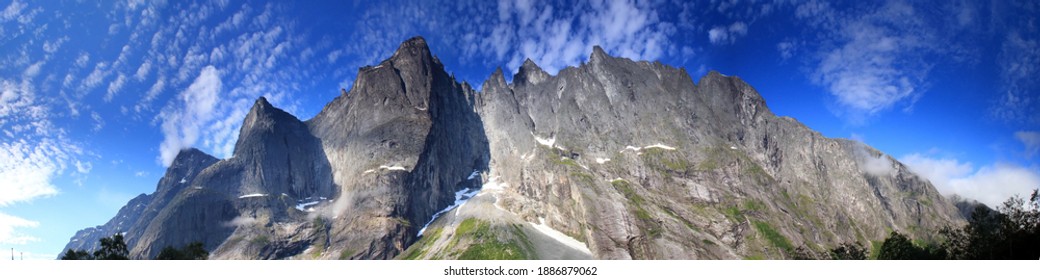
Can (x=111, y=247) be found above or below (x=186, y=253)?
above

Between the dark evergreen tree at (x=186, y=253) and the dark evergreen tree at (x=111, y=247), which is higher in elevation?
the dark evergreen tree at (x=111, y=247)

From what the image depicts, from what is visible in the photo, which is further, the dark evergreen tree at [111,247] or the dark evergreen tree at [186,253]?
the dark evergreen tree at [186,253]

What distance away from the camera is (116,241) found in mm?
91125

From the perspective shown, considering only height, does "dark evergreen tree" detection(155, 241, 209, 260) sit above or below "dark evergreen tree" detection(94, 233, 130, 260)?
below

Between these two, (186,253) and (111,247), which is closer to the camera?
(111,247)

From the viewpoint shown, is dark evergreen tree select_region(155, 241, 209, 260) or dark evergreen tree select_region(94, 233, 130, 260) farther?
dark evergreen tree select_region(155, 241, 209, 260)
